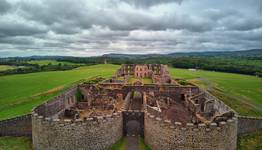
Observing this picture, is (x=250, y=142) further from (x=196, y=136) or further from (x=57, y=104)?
(x=57, y=104)

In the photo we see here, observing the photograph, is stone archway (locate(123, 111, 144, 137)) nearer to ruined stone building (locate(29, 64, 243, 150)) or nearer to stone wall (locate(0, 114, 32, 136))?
ruined stone building (locate(29, 64, 243, 150))

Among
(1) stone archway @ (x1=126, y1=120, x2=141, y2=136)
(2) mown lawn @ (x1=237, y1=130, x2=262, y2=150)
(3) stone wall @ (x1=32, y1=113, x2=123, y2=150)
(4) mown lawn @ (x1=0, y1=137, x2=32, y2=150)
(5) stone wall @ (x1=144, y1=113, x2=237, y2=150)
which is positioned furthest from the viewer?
(1) stone archway @ (x1=126, y1=120, x2=141, y2=136)

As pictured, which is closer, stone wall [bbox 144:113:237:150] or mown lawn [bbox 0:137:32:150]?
stone wall [bbox 144:113:237:150]

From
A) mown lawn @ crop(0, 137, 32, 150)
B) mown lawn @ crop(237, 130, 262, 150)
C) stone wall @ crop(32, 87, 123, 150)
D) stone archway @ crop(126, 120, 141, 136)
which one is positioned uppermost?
stone wall @ crop(32, 87, 123, 150)

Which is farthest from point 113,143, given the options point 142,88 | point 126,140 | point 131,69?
point 131,69

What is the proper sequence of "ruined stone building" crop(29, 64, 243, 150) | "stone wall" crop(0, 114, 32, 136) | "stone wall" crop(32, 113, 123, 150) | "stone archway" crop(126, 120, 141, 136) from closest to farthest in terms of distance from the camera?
"ruined stone building" crop(29, 64, 243, 150)
"stone wall" crop(32, 113, 123, 150)
"stone archway" crop(126, 120, 141, 136)
"stone wall" crop(0, 114, 32, 136)

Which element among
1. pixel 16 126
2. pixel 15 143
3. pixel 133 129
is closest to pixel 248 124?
pixel 133 129

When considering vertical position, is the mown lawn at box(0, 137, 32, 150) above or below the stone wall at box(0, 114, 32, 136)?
below

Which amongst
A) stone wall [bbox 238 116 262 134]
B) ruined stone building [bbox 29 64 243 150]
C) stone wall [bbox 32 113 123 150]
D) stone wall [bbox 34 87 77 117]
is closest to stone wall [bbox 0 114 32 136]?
stone wall [bbox 34 87 77 117]
